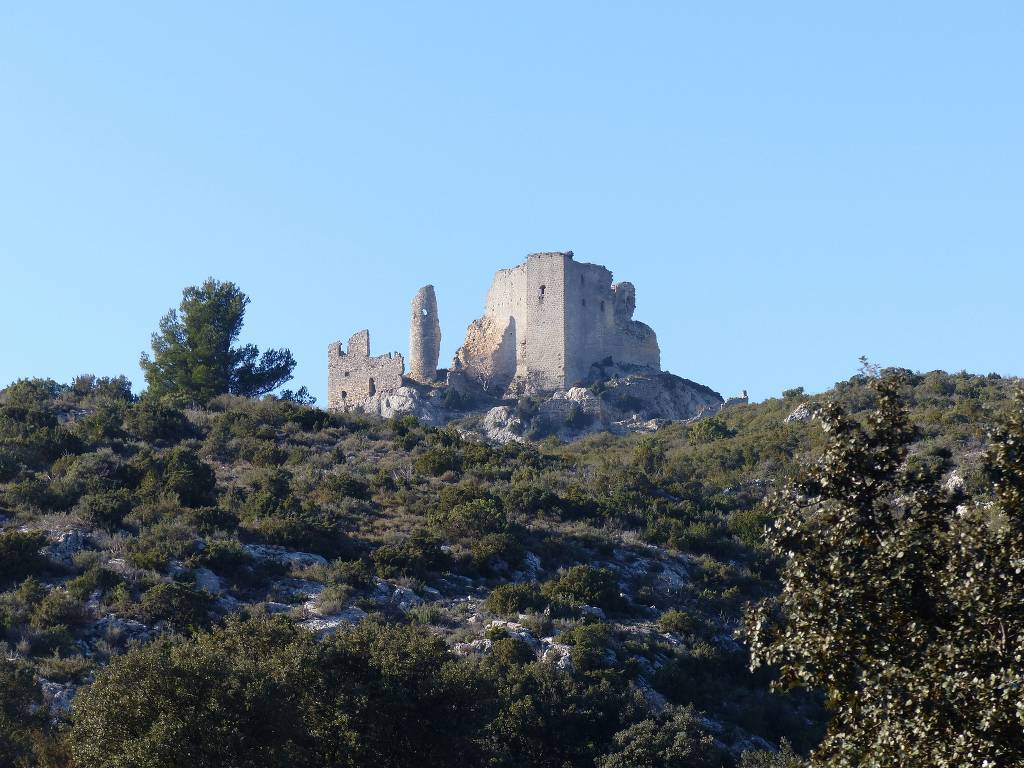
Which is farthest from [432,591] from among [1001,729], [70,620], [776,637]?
[1001,729]

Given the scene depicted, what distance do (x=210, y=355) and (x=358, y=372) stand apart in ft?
51.5

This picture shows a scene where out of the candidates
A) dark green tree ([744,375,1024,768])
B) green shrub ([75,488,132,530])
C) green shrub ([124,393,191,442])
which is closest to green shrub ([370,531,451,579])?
green shrub ([75,488,132,530])

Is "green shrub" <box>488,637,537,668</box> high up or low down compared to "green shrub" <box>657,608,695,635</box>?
down

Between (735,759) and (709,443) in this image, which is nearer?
(735,759)

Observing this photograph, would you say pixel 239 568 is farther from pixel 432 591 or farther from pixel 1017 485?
pixel 1017 485

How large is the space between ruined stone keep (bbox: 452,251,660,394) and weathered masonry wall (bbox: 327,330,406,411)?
10.7 ft

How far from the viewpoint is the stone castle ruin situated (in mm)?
62531

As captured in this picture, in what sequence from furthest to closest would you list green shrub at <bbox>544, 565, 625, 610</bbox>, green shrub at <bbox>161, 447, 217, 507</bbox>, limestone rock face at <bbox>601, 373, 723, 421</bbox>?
limestone rock face at <bbox>601, 373, 723, 421</bbox> < green shrub at <bbox>161, 447, 217, 507</bbox> < green shrub at <bbox>544, 565, 625, 610</bbox>

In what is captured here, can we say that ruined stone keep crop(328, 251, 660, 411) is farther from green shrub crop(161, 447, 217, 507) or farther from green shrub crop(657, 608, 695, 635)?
green shrub crop(657, 608, 695, 635)

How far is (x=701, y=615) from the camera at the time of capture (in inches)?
1095

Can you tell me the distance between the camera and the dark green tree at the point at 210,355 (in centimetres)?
4975

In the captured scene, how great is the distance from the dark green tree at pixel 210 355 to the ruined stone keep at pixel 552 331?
1423 cm

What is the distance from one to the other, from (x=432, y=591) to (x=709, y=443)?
729 inches

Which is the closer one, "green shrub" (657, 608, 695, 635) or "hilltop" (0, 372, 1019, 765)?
"hilltop" (0, 372, 1019, 765)
